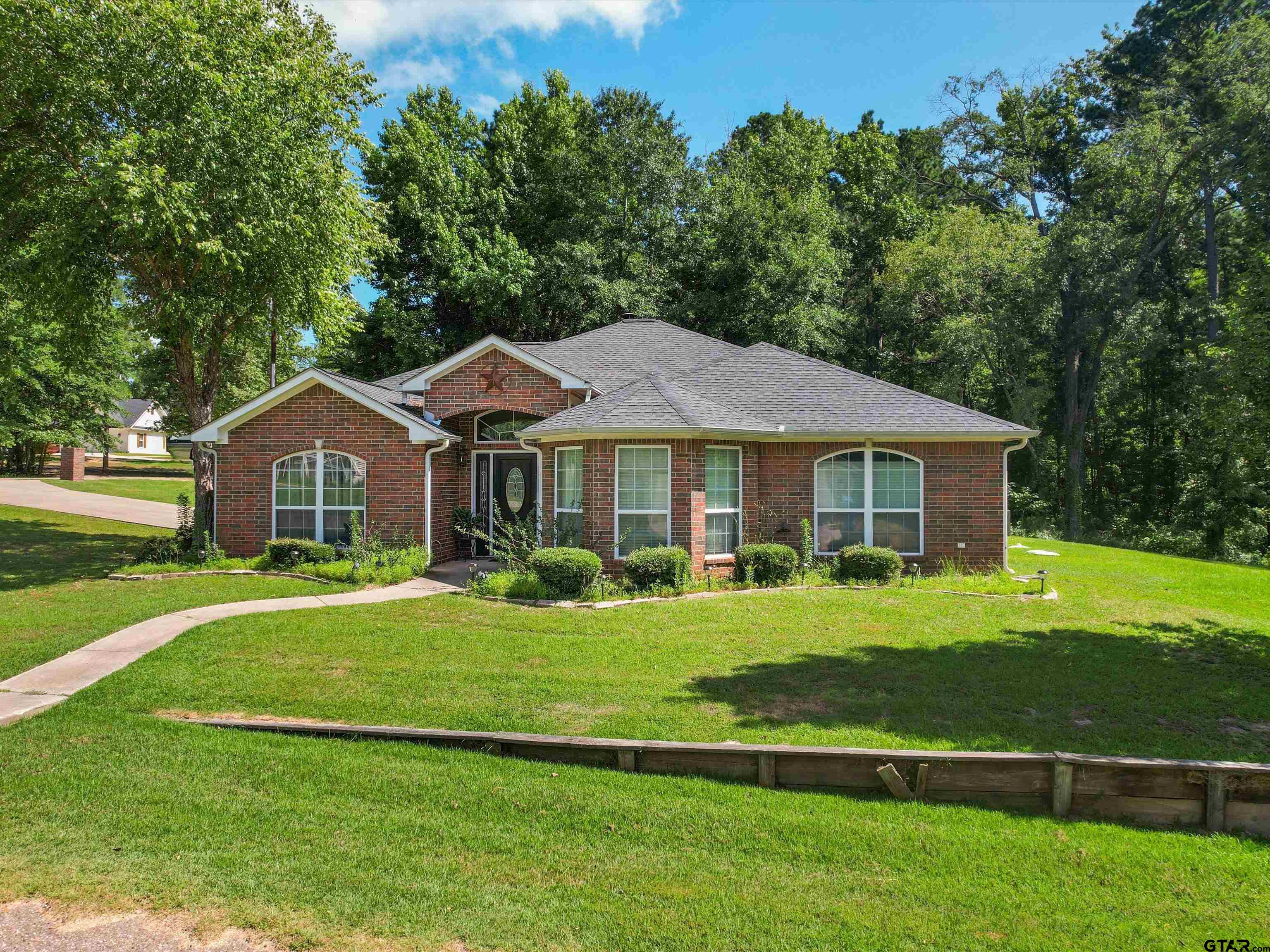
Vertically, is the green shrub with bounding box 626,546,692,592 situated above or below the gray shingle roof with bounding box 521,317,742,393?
below

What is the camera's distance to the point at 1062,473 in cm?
3456

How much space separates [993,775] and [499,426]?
14.2 metres

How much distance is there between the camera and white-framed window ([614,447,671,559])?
14.1 meters

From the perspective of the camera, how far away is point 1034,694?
770 centimetres

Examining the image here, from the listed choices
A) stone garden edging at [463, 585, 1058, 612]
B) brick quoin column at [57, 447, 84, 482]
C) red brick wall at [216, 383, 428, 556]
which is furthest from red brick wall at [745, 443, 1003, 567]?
brick quoin column at [57, 447, 84, 482]

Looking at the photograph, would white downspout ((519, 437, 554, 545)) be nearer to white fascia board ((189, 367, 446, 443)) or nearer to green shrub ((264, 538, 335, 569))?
white fascia board ((189, 367, 446, 443))

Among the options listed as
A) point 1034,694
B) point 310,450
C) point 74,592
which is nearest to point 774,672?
point 1034,694

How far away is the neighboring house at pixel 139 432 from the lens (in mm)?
66812

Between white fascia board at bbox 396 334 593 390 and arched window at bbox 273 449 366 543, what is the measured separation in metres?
2.30

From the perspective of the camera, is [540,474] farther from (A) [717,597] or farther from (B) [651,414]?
(A) [717,597]

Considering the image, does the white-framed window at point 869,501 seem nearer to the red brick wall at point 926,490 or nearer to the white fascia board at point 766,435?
the red brick wall at point 926,490

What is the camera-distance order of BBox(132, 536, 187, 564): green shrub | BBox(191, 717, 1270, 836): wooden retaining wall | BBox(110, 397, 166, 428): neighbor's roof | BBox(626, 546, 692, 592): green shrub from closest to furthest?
BBox(191, 717, 1270, 836): wooden retaining wall → BBox(626, 546, 692, 592): green shrub → BBox(132, 536, 187, 564): green shrub → BBox(110, 397, 166, 428): neighbor's roof

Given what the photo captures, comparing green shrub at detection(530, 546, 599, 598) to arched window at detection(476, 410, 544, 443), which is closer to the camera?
green shrub at detection(530, 546, 599, 598)

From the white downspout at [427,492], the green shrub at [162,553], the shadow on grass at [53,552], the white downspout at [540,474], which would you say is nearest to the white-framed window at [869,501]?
the white downspout at [540,474]
